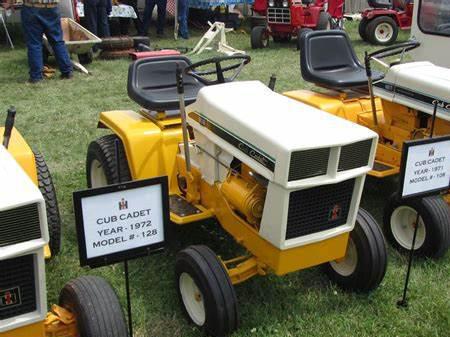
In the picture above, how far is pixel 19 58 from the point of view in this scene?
900cm

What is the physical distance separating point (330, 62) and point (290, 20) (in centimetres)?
586

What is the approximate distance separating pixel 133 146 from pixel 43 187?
538 millimetres

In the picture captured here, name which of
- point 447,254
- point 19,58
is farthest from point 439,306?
point 19,58

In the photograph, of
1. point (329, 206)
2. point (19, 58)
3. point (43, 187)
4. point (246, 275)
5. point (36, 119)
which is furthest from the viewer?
point (19, 58)

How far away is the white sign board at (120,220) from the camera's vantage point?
1953mm

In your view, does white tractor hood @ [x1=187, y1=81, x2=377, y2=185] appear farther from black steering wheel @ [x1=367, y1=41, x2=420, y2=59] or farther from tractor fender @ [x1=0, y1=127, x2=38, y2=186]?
black steering wheel @ [x1=367, y1=41, x2=420, y2=59]

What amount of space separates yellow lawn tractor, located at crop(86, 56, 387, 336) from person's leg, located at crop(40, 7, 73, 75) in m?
4.34

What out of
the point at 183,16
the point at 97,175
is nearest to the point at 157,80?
the point at 97,175

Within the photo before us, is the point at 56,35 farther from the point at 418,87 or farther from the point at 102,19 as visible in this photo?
the point at 418,87

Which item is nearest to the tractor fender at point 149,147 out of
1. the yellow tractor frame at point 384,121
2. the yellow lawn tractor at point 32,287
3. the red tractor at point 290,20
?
the yellow lawn tractor at point 32,287

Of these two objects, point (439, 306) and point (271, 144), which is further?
point (439, 306)

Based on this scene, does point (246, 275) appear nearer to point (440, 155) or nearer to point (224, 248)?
point (224, 248)

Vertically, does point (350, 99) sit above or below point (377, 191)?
above

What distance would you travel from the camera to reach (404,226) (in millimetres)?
3383
